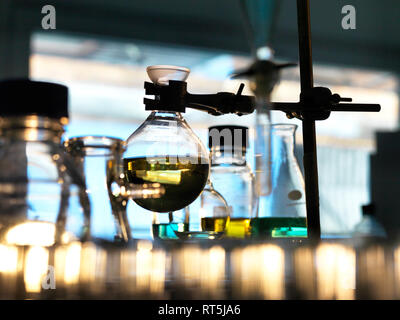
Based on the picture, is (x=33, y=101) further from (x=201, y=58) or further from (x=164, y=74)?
(x=201, y=58)

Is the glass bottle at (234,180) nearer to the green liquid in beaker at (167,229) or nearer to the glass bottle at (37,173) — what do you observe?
the green liquid in beaker at (167,229)

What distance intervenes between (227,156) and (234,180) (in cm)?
3

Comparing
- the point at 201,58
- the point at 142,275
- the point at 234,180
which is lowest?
the point at 142,275

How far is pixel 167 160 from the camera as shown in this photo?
51 centimetres

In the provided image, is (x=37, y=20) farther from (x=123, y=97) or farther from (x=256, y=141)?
(x=256, y=141)

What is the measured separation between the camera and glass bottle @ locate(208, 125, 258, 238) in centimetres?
65

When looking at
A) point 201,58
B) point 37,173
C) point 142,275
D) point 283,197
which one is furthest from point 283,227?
point 201,58

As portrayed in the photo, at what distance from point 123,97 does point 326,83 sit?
974 mm

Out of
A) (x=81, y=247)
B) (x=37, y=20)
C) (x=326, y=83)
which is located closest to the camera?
(x=81, y=247)

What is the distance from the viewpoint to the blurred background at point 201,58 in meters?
2.14

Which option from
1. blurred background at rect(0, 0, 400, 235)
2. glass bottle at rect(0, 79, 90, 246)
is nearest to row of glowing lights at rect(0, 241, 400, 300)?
glass bottle at rect(0, 79, 90, 246)

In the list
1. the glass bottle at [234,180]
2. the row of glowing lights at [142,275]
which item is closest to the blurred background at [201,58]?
the glass bottle at [234,180]

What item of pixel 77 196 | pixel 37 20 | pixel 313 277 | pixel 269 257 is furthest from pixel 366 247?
pixel 37 20

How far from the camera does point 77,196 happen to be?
0.49m
